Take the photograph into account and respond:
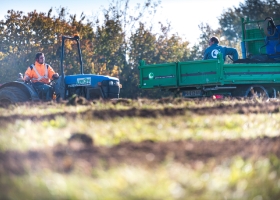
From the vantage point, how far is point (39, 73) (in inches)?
649

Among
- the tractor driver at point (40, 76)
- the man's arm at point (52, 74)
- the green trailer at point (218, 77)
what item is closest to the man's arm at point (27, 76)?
the tractor driver at point (40, 76)

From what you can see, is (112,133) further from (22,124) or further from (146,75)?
(146,75)

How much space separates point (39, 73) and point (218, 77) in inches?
194

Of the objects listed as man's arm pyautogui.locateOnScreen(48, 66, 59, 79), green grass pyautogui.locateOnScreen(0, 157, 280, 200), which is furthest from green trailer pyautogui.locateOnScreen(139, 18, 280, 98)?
green grass pyautogui.locateOnScreen(0, 157, 280, 200)

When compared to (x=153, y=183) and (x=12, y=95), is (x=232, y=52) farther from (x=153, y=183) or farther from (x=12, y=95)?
(x=153, y=183)

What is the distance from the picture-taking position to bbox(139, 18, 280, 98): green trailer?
18.3 meters

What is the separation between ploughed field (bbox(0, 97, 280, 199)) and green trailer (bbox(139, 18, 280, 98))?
31.9 feet

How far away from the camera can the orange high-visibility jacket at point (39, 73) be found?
16.5 metres

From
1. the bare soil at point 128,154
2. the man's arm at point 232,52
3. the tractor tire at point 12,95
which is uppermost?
the man's arm at point 232,52

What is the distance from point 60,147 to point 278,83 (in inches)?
577

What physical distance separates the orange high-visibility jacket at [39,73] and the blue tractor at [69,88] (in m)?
0.21

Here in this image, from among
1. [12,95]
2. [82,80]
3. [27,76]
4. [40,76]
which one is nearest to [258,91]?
[82,80]

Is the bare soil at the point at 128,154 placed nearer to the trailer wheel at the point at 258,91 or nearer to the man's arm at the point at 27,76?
the man's arm at the point at 27,76

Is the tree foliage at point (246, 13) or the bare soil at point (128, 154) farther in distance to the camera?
the tree foliage at point (246, 13)
